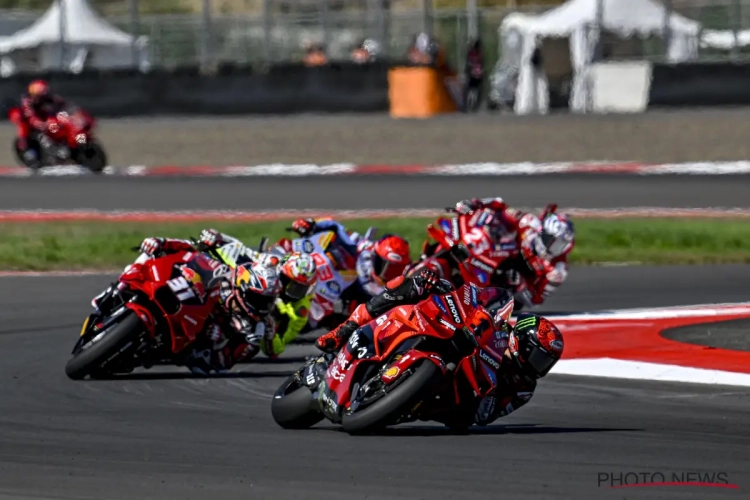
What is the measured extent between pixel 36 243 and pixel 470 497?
11101 mm

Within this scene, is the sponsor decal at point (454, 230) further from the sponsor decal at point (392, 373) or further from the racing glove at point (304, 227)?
the sponsor decal at point (392, 373)

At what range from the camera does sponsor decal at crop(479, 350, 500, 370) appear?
24.5ft

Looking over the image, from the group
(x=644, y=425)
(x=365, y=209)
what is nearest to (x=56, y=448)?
(x=644, y=425)

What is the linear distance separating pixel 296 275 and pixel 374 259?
1.58 metres

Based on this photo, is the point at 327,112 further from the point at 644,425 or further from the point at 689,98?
the point at 644,425

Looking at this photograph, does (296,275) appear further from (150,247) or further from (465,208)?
(465,208)

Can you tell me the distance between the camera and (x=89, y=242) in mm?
16469

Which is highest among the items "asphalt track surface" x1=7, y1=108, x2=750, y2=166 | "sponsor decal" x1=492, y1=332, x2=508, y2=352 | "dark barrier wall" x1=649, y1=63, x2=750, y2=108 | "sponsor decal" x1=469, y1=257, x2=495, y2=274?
"sponsor decal" x1=492, y1=332, x2=508, y2=352

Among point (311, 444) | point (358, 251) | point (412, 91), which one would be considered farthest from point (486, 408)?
point (412, 91)

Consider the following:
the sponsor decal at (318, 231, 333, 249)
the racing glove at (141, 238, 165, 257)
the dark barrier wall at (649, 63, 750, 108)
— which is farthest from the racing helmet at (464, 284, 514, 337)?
the dark barrier wall at (649, 63, 750, 108)

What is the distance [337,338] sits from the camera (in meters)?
7.48

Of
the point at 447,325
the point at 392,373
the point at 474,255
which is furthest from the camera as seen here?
the point at 474,255

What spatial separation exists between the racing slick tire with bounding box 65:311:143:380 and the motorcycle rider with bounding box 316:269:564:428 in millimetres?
1999

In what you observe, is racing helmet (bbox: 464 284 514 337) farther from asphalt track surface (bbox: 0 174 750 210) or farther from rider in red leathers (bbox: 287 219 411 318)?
asphalt track surface (bbox: 0 174 750 210)
